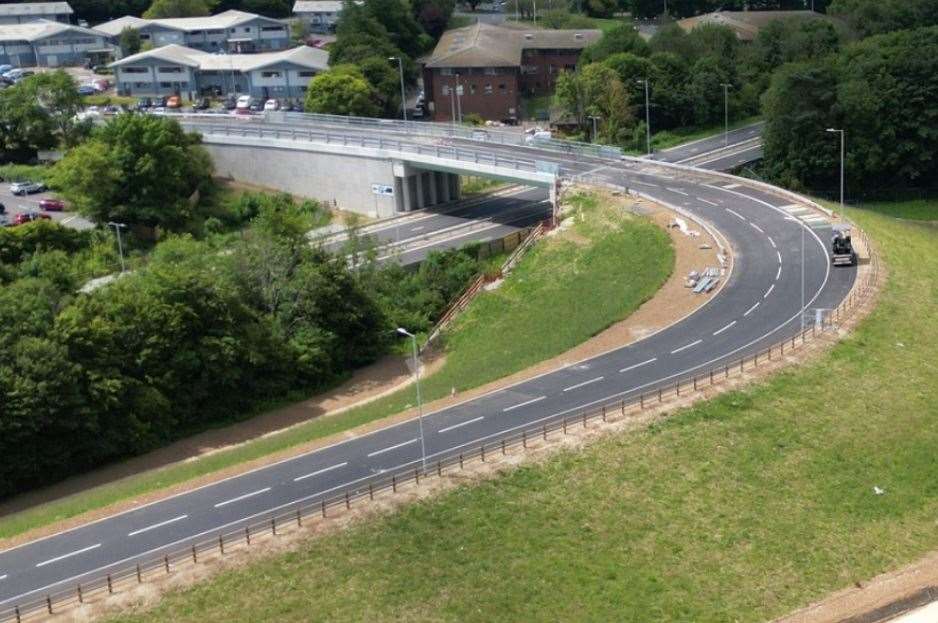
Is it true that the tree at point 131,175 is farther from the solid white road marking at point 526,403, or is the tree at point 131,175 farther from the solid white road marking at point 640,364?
the solid white road marking at point 640,364

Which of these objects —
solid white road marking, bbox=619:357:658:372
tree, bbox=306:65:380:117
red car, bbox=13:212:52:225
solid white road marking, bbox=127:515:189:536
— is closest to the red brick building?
tree, bbox=306:65:380:117

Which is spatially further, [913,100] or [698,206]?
[913,100]

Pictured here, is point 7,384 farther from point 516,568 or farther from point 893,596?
point 893,596

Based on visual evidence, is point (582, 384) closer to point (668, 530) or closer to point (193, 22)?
point (668, 530)

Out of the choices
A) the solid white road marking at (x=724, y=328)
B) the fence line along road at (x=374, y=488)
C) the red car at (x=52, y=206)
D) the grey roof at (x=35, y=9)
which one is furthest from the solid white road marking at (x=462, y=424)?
the grey roof at (x=35, y=9)

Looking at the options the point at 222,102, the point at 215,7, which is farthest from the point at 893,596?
the point at 215,7

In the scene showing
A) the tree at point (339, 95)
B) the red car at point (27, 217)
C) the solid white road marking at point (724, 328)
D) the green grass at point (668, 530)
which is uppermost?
the tree at point (339, 95)
